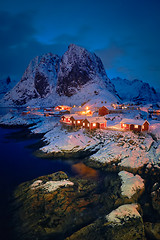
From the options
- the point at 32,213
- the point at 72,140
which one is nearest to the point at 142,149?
the point at 72,140

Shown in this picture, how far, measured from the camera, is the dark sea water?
14.3m

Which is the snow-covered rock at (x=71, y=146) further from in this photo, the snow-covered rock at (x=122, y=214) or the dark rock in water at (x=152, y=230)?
the dark rock in water at (x=152, y=230)

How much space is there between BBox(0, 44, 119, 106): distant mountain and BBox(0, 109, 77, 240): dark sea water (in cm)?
8196

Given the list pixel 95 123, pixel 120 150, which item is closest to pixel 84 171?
pixel 120 150

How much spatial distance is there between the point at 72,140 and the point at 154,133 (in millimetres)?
20506

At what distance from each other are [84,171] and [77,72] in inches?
5401

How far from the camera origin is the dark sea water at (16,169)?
46.8 ft

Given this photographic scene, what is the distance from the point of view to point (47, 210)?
44.5ft

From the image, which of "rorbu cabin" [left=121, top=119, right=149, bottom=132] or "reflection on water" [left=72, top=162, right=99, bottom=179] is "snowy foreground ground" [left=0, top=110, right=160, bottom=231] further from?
"reflection on water" [left=72, top=162, right=99, bottom=179]

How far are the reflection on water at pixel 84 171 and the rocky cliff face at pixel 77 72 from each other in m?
119

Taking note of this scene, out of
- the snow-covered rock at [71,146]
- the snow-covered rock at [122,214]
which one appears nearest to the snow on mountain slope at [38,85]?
the snow-covered rock at [71,146]

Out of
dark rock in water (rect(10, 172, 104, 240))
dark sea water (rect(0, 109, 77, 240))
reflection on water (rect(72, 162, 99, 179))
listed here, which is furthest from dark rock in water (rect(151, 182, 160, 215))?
dark sea water (rect(0, 109, 77, 240))

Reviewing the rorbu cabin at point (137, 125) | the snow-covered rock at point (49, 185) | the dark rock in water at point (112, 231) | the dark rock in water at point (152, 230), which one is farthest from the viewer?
the rorbu cabin at point (137, 125)

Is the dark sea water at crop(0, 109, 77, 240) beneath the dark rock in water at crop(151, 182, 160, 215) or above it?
beneath
